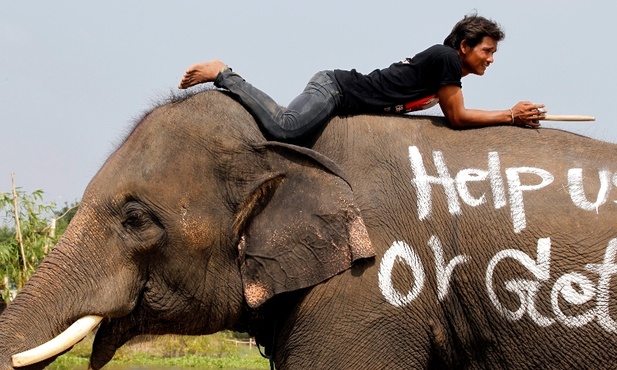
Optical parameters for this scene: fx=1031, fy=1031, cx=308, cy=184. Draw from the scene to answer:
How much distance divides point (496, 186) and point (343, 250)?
100cm

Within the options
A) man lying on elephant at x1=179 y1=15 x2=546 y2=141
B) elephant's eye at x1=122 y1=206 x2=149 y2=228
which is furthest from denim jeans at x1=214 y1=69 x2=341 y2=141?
elephant's eye at x1=122 y1=206 x2=149 y2=228

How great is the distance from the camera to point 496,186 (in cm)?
615

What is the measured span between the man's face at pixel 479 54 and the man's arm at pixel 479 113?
43 centimetres

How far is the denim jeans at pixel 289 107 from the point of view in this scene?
6289 mm

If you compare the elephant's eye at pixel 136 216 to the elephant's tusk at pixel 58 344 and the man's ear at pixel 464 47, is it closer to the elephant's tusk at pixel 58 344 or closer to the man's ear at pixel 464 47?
the elephant's tusk at pixel 58 344

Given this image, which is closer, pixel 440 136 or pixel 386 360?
pixel 386 360

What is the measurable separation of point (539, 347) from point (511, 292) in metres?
0.35

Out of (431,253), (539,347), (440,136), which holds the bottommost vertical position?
(539,347)

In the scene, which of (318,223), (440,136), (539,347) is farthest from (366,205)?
(539,347)

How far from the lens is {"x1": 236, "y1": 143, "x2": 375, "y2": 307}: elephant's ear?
6.03 m

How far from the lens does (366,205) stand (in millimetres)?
6117

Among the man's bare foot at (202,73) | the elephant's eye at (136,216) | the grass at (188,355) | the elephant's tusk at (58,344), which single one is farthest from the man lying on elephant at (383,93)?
the grass at (188,355)

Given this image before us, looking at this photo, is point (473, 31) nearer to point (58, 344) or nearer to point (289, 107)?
point (289, 107)

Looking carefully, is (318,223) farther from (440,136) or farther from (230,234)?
(440,136)
